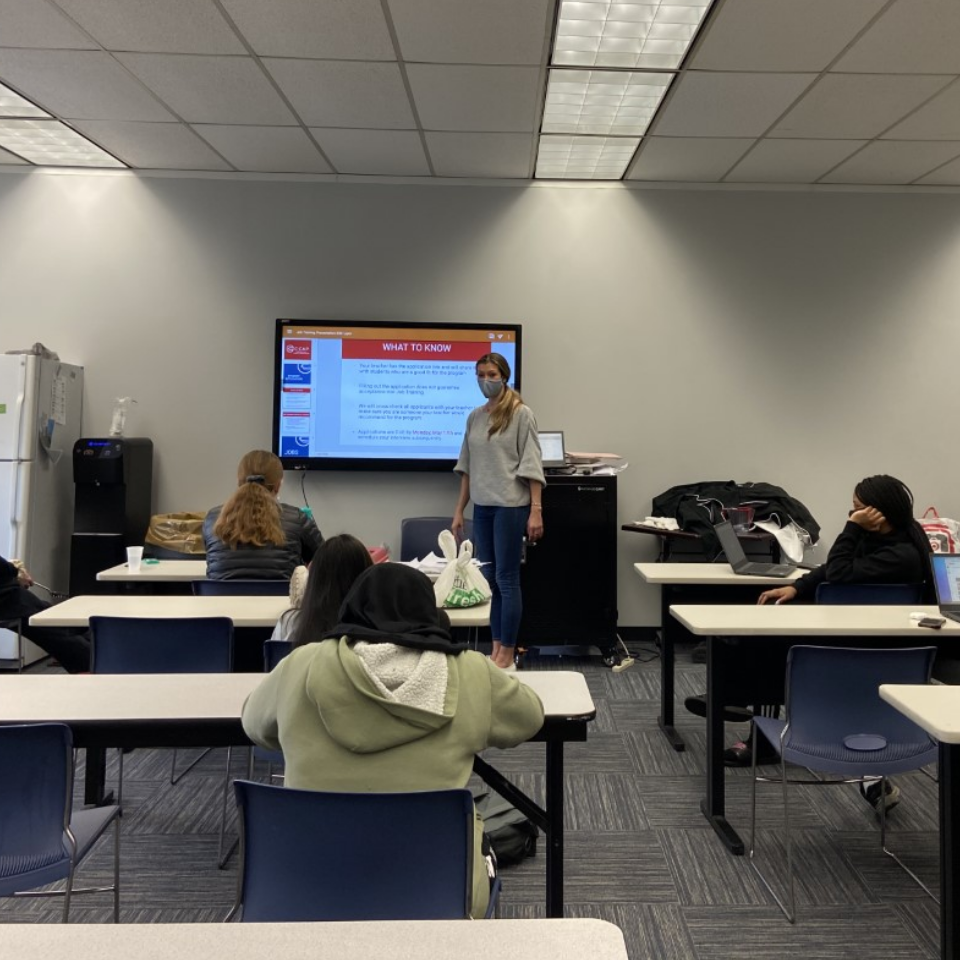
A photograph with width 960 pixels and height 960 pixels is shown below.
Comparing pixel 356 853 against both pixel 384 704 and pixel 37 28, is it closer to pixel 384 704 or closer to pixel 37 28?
pixel 384 704

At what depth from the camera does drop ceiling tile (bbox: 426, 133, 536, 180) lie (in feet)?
13.4

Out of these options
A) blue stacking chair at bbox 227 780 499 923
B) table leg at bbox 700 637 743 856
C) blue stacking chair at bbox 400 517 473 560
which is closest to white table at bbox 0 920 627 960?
blue stacking chair at bbox 227 780 499 923

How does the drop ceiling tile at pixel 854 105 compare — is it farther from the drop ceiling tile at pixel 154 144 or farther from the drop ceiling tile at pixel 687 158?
the drop ceiling tile at pixel 154 144

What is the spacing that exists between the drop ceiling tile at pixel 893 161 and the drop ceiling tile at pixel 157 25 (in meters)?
3.51

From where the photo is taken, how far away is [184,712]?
158 centimetres

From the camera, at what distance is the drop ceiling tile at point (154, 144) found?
405cm

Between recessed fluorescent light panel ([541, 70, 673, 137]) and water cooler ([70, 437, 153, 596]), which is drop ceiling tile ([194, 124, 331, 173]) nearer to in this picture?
recessed fluorescent light panel ([541, 70, 673, 137])

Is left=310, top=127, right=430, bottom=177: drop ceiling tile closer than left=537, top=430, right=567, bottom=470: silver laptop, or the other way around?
left=310, top=127, right=430, bottom=177: drop ceiling tile

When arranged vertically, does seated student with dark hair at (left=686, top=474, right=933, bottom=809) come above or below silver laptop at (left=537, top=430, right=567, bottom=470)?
below

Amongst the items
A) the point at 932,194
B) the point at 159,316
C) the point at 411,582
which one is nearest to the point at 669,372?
the point at 932,194

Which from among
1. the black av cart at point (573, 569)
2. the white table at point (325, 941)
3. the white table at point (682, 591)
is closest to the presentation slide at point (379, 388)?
the black av cart at point (573, 569)

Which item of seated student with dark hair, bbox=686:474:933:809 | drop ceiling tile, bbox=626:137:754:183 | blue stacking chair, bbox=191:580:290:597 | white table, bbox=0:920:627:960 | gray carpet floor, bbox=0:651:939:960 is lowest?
gray carpet floor, bbox=0:651:939:960

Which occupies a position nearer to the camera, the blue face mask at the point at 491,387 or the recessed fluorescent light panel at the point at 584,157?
the blue face mask at the point at 491,387

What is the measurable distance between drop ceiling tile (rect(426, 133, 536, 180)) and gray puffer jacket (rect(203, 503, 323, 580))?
243 cm
